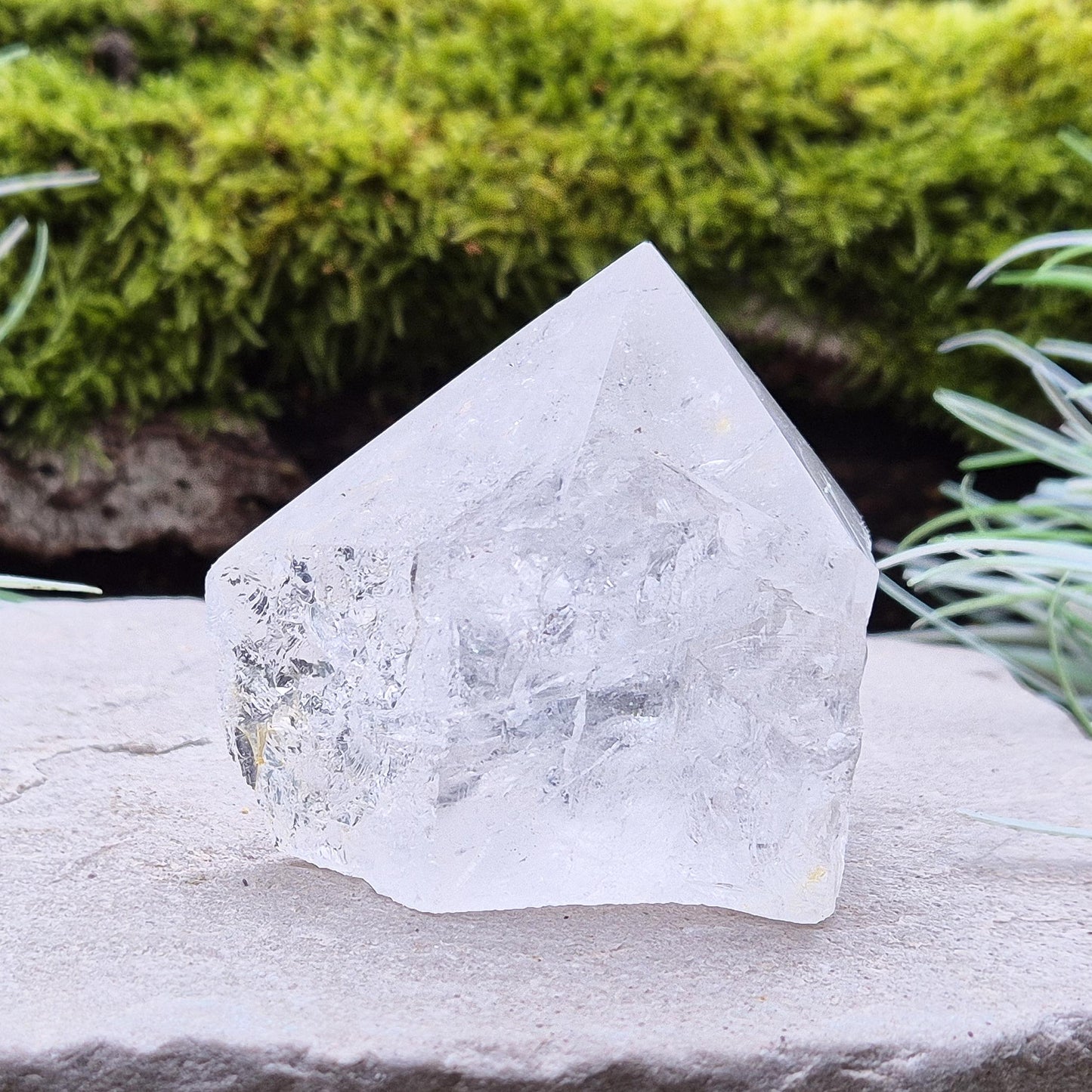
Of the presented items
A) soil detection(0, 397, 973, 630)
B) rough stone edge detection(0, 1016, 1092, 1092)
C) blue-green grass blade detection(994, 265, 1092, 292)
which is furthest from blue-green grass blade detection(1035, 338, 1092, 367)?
rough stone edge detection(0, 1016, 1092, 1092)

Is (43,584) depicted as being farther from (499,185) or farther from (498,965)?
(499,185)

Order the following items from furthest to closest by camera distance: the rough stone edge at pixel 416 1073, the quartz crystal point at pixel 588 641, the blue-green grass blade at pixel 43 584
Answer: the blue-green grass blade at pixel 43 584, the quartz crystal point at pixel 588 641, the rough stone edge at pixel 416 1073

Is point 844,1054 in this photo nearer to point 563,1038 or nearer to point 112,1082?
point 563,1038

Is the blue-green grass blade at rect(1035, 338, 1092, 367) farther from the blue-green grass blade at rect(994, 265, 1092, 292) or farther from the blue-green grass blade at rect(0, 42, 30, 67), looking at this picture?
the blue-green grass blade at rect(0, 42, 30, 67)

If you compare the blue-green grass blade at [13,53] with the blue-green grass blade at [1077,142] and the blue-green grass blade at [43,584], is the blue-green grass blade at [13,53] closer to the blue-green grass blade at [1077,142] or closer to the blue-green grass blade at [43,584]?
the blue-green grass blade at [43,584]

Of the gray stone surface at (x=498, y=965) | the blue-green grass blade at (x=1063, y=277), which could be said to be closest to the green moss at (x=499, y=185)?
the blue-green grass blade at (x=1063, y=277)
